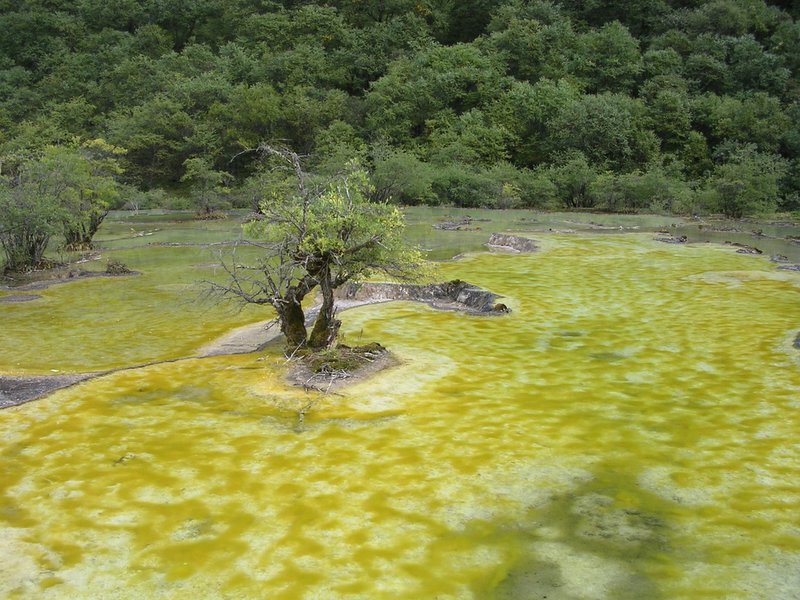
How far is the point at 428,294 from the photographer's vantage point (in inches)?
653

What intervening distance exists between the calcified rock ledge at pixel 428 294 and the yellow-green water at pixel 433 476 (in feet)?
10.5

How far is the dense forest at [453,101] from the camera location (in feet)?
153

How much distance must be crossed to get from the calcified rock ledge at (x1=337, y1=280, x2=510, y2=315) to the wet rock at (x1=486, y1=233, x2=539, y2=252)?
8901 mm

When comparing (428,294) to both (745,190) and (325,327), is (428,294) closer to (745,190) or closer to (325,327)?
(325,327)

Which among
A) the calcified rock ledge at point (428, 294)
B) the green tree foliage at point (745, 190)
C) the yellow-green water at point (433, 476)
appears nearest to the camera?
the yellow-green water at point (433, 476)

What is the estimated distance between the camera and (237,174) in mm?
62562

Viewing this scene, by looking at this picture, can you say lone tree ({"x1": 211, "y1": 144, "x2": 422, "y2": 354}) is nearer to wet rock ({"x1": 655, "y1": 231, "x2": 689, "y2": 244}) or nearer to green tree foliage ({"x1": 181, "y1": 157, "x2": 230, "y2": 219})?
wet rock ({"x1": 655, "y1": 231, "x2": 689, "y2": 244})

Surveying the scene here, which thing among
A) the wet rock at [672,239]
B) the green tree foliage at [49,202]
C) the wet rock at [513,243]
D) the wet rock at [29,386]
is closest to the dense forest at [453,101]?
the green tree foliage at [49,202]

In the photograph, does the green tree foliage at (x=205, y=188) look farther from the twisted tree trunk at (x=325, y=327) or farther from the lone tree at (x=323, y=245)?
the twisted tree trunk at (x=325, y=327)

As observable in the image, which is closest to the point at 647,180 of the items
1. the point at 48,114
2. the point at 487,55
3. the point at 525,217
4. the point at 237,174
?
the point at 525,217

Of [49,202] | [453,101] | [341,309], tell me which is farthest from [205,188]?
[341,309]

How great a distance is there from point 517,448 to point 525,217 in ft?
106

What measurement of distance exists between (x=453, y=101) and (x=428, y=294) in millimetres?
51215

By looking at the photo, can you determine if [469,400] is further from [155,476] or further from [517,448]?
[155,476]
